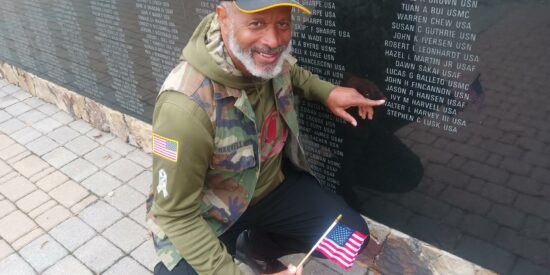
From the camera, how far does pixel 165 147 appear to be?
1.92 m

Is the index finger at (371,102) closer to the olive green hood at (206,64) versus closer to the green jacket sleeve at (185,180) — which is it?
the olive green hood at (206,64)

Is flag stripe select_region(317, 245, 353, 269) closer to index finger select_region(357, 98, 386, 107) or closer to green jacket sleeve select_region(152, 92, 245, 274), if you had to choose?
green jacket sleeve select_region(152, 92, 245, 274)

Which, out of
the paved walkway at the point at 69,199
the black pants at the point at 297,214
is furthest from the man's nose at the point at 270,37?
the paved walkway at the point at 69,199

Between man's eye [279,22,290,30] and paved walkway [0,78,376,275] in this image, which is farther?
paved walkway [0,78,376,275]

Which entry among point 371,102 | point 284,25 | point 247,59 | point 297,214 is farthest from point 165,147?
point 371,102

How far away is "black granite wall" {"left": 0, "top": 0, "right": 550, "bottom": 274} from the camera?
6.69 feet

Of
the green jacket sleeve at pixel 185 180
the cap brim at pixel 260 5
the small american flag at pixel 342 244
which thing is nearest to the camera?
the cap brim at pixel 260 5

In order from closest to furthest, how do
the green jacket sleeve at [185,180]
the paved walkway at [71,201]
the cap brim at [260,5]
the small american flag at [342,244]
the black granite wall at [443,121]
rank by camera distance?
the cap brim at [260,5]
the green jacket sleeve at [185,180]
the black granite wall at [443,121]
the small american flag at [342,244]
the paved walkway at [71,201]

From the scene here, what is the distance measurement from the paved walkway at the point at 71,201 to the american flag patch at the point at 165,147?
4.79 feet

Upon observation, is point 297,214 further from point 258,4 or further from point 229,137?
point 258,4

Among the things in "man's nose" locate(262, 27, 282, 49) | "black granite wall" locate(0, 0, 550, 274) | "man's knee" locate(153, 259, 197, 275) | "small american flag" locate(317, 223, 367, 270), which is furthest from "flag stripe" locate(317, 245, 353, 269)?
"man's nose" locate(262, 27, 282, 49)

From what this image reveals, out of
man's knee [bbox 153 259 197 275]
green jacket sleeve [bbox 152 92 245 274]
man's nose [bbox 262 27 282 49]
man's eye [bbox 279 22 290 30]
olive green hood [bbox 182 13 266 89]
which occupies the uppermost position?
man's eye [bbox 279 22 290 30]

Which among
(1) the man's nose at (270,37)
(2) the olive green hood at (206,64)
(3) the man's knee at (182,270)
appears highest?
(1) the man's nose at (270,37)

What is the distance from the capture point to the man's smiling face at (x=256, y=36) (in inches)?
74.2
